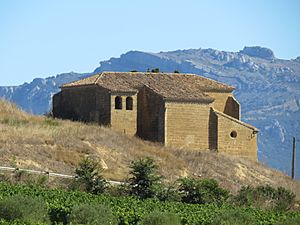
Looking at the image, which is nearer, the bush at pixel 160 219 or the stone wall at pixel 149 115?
the bush at pixel 160 219

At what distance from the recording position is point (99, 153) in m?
45.2

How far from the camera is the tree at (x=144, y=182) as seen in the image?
35188 mm

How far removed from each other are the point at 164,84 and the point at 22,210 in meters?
31.4

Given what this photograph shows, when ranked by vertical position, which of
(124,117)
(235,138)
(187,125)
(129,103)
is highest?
(129,103)

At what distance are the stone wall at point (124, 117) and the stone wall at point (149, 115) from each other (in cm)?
102

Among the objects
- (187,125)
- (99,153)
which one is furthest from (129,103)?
(99,153)

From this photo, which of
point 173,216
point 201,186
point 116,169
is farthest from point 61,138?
point 173,216

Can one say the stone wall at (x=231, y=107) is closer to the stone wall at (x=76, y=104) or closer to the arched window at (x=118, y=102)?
the arched window at (x=118, y=102)

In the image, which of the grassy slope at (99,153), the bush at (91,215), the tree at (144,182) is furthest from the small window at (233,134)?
the bush at (91,215)

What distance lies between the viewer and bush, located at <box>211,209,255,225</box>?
22719 millimetres

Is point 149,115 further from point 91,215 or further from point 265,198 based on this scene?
point 91,215

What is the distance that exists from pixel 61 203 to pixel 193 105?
26160 mm

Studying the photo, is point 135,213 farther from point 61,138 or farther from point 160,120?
point 160,120

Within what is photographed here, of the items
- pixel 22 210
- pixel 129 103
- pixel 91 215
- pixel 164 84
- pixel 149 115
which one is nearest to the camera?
pixel 22 210
